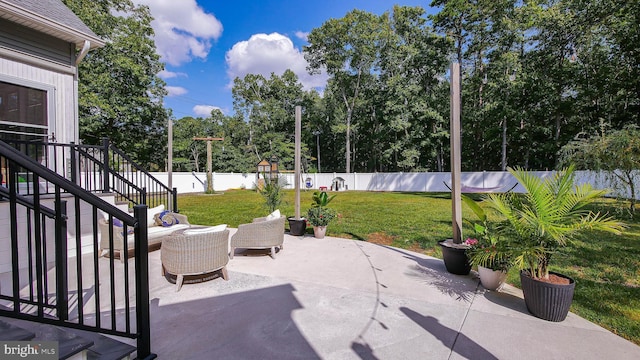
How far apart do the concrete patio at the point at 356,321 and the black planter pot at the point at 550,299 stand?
10 centimetres

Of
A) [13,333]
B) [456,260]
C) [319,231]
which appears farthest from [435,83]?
[13,333]

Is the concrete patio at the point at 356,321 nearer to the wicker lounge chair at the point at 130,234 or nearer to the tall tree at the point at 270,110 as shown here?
the wicker lounge chair at the point at 130,234

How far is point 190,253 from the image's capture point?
3.31 m

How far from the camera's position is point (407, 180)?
68.1 feet

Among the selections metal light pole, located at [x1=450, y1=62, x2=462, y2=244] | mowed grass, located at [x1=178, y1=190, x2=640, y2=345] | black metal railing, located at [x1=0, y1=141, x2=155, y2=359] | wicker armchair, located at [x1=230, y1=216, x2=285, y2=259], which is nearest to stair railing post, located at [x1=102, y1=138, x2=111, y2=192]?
black metal railing, located at [x1=0, y1=141, x2=155, y2=359]

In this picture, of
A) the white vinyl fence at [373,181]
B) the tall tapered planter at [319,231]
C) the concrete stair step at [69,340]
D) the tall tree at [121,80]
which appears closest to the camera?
the concrete stair step at [69,340]

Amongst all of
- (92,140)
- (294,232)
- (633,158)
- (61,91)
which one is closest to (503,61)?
(633,158)

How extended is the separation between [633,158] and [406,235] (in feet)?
20.5

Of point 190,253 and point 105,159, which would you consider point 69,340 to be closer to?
point 190,253

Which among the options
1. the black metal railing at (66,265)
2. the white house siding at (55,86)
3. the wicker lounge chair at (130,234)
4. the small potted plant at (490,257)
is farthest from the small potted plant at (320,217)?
the white house siding at (55,86)

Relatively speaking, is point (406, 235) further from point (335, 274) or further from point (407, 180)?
point (407, 180)

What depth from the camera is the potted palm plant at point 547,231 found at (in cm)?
270

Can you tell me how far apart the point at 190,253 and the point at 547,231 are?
12.4 feet

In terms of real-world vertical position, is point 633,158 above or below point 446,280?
above
